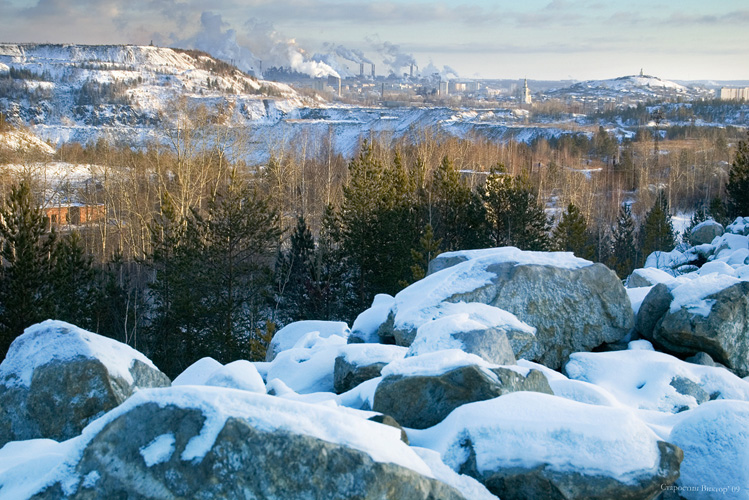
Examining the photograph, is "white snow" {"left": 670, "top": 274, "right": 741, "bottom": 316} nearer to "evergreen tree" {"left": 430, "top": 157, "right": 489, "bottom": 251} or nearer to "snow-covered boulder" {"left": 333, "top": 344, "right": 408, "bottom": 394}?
"snow-covered boulder" {"left": 333, "top": 344, "right": 408, "bottom": 394}

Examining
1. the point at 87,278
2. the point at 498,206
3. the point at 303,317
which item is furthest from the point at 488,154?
the point at 87,278

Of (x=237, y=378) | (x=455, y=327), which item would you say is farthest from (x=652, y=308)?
(x=237, y=378)

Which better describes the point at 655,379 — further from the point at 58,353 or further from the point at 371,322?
the point at 58,353

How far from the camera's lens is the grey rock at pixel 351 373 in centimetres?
595

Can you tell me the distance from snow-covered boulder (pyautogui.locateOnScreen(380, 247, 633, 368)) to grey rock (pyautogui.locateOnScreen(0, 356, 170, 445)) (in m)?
3.60

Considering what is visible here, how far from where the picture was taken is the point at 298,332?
10.5m

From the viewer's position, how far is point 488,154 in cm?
5978

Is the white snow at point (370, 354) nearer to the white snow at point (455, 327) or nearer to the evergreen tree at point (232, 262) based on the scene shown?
the white snow at point (455, 327)

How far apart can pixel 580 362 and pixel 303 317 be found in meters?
19.9

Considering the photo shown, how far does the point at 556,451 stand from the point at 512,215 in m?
24.2

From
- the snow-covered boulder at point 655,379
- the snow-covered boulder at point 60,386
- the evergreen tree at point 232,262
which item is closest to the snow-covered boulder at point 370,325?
the snow-covered boulder at point 655,379

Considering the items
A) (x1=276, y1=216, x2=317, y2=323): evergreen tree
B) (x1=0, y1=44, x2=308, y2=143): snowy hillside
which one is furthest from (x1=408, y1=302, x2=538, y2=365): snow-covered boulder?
(x1=0, y1=44, x2=308, y2=143): snowy hillside

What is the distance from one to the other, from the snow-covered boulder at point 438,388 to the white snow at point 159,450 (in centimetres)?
183

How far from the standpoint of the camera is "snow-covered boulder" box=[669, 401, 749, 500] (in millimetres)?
3986
